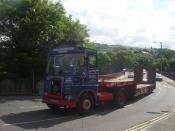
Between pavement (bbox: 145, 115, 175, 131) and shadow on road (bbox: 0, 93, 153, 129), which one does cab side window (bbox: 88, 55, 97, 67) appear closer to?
shadow on road (bbox: 0, 93, 153, 129)

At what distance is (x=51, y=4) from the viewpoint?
3106cm

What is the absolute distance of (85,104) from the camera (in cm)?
1772

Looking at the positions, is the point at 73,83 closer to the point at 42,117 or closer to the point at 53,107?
the point at 42,117

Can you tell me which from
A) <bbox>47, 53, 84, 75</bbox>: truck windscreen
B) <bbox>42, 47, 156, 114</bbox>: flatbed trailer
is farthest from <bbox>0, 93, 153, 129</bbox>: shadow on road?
<bbox>47, 53, 84, 75</bbox>: truck windscreen

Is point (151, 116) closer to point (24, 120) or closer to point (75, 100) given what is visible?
point (75, 100)

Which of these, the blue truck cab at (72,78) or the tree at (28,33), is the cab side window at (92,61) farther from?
the tree at (28,33)

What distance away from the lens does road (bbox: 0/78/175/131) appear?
14260 mm

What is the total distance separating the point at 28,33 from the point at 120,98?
1084 centimetres

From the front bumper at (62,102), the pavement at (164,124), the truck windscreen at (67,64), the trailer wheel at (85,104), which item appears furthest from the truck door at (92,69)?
the pavement at (164,124)

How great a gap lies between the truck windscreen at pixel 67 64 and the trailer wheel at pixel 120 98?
422cm

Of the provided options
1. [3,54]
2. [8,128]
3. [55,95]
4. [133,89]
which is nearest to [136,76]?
[133,89]

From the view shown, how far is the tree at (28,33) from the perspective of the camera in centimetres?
2859

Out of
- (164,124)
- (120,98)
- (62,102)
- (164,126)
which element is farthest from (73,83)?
(120,98)

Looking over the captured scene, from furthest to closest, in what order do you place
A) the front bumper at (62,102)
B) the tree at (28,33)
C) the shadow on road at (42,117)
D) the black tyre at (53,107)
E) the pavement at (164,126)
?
the tree at (28,33) < the black tyre at (53,107) < the front bumper at (62,102) < the shadow on road at (42,117) < the pavement at (164,126)
